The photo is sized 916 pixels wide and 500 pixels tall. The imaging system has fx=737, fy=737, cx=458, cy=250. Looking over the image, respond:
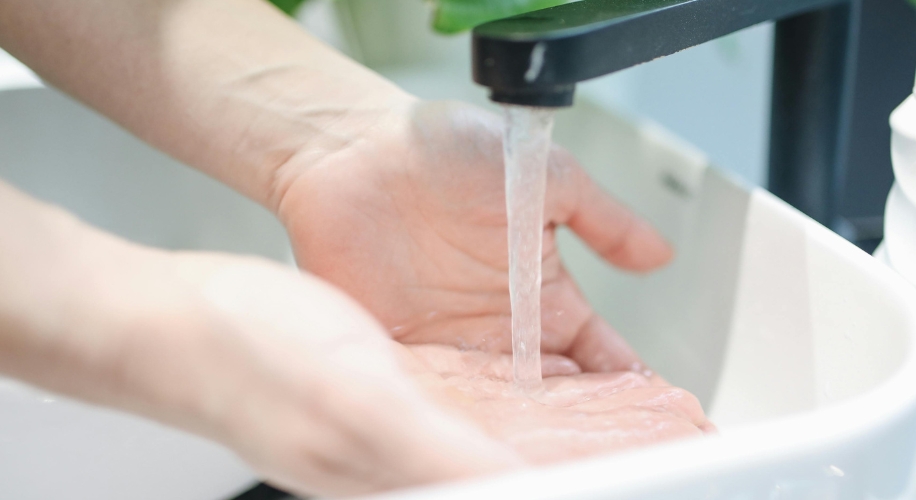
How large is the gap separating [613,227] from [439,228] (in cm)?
12

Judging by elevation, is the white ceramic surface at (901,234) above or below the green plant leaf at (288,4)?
above

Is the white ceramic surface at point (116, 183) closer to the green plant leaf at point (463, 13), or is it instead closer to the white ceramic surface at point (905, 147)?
the green plant leaf at point (463, 13)

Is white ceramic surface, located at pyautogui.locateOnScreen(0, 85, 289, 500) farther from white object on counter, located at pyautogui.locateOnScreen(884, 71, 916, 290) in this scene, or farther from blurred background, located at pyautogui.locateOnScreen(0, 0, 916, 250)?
white object on counter, located at pyautogui.locateOnScreen(884, 71, 916, 290)

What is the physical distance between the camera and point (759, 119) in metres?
0.85

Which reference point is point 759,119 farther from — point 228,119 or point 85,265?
point 85,265

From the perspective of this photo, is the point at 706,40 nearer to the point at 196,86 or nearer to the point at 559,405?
the point at 559,405

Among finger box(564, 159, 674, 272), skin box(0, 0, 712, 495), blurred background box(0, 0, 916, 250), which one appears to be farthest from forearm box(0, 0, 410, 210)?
blurred background box(0, 0, 916, 250)

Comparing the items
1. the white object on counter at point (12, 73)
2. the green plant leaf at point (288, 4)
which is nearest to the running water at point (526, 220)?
the green plant leaf at point (288, 4)

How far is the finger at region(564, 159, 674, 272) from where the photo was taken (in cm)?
48

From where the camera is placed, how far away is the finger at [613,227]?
0.48 metres

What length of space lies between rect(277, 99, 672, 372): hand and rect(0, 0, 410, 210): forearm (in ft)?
0.07

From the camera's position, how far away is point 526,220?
39cm

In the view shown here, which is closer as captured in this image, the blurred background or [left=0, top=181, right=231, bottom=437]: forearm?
[left=0, top=181, right=231, bottom=437]: forearm

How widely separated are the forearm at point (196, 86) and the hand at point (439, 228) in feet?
0.07
